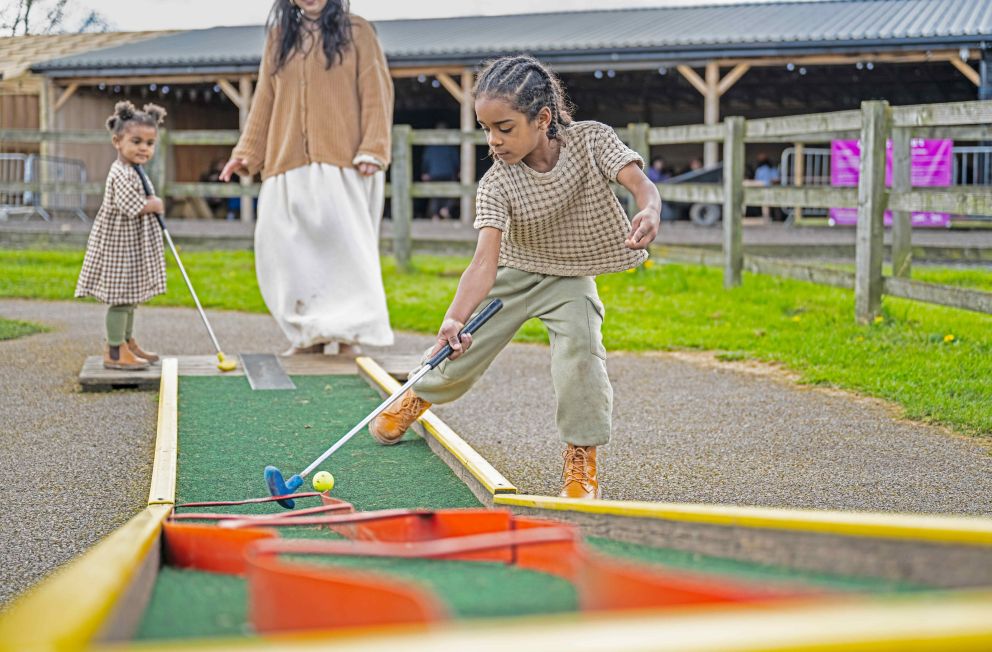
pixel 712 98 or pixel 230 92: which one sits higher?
pixel 230 92

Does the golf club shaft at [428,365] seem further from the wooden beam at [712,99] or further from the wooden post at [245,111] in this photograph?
the wooden post at [245,111]

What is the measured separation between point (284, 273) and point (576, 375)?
303cm

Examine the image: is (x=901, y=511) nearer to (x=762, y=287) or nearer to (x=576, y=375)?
(x=576, y=375)

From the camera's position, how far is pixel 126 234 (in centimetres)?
623

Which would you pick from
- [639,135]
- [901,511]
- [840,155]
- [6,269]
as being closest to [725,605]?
[901,511]

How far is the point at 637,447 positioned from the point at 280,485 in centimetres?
186

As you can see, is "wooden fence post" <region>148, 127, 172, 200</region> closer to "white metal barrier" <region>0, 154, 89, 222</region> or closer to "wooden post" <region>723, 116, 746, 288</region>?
"wooden post" <region>723, 116, 746, 288</region>

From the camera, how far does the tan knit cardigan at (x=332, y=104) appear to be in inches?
251

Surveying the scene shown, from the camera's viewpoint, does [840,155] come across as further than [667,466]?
Yes

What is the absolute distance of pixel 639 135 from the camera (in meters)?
12.4

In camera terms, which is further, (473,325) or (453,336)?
(473,325)

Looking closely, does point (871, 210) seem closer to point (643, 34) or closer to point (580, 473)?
point (580, 473)

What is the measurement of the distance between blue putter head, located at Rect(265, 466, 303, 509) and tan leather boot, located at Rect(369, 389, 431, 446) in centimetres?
96

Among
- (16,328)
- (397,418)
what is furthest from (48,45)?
(397,418)
